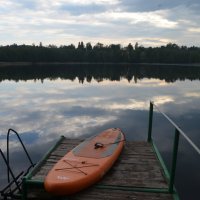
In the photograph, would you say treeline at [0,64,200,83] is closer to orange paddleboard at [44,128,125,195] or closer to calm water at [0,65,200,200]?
calm water at [0,65,200,200]

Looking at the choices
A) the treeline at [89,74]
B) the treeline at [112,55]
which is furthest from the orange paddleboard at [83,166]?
the treeline at [112,55]

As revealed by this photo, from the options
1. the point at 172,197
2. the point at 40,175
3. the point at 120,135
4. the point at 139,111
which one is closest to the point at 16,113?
the point at 139,111

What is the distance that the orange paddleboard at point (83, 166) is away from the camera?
591 cm

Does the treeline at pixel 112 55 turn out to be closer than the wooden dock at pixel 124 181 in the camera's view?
No

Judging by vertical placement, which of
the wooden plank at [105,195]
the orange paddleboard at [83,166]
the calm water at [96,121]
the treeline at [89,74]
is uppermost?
the orange paddleboard at [83,166]

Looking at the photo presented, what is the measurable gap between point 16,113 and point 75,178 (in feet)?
56.0

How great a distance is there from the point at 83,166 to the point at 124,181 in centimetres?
90

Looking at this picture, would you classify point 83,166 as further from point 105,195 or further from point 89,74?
point 89,74

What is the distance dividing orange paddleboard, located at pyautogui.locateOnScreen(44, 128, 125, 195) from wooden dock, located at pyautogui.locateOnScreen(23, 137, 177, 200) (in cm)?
18

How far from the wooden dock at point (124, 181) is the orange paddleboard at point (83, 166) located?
178 mm

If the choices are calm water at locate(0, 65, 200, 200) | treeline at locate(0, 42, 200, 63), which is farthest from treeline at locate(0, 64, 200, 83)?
treeline at locate(0, 42, 200, 63)

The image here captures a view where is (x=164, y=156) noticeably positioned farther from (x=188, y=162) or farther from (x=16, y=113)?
(x=16, y=113)

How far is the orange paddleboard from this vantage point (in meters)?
5.91

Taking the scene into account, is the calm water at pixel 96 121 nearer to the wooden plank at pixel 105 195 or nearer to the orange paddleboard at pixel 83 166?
the orange paddleboard at pixel 83 166
